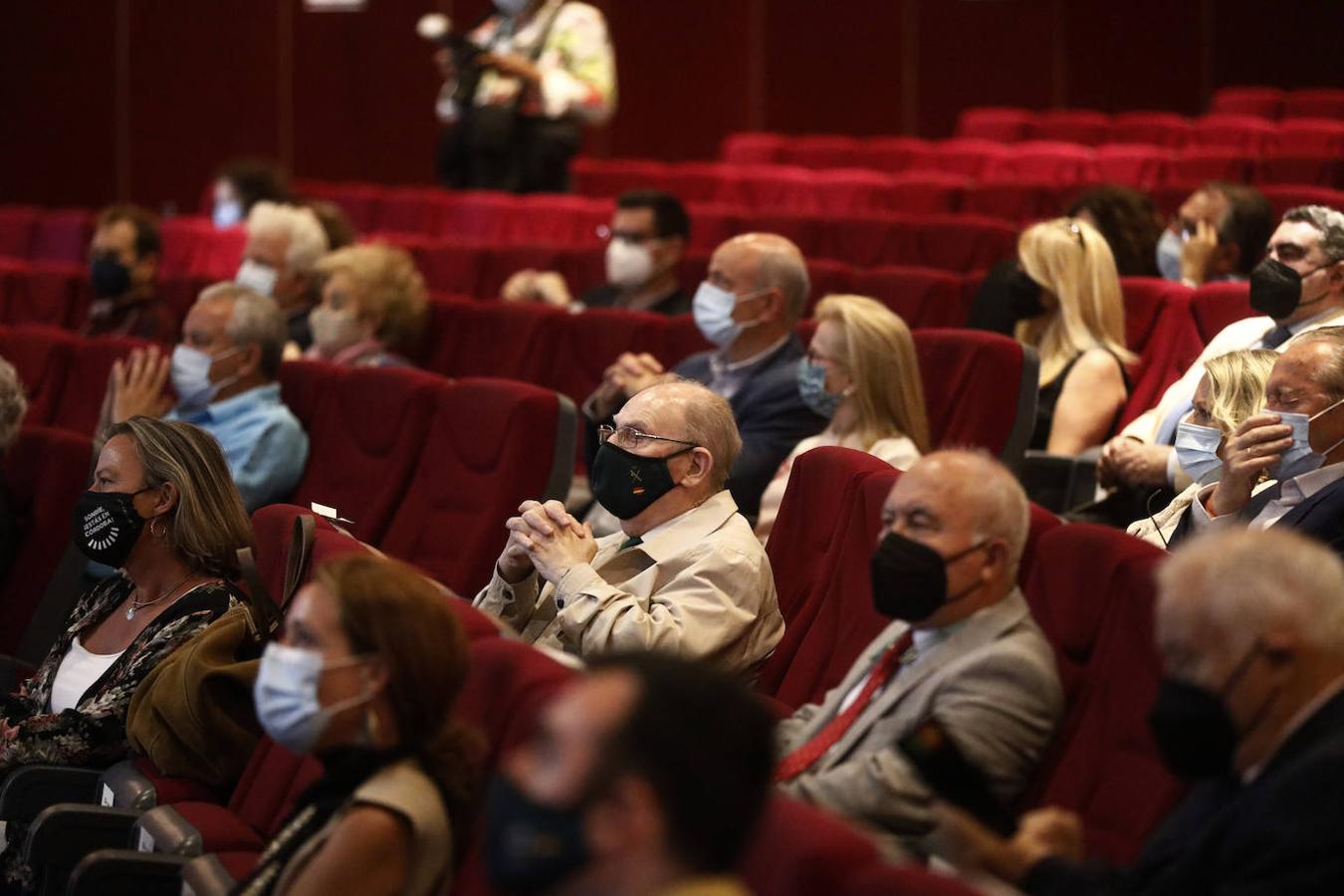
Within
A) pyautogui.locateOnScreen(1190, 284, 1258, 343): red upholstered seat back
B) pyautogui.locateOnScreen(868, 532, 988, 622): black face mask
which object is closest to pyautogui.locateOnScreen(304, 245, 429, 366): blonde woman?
pyautogui.locateOnScreen(1190, 284, 1258, 343): red upholstered seat back

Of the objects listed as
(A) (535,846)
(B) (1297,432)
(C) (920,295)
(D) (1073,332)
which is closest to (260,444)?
(C) (920,295)

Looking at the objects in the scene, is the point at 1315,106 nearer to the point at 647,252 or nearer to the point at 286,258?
the point at 647,252

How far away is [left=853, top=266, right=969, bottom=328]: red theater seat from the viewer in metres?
4.83

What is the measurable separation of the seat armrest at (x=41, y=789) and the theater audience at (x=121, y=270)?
10.7ft

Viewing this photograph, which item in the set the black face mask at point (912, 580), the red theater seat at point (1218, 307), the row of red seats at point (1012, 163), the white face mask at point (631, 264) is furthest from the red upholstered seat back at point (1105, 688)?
the row of red seats at point (1012, 163)

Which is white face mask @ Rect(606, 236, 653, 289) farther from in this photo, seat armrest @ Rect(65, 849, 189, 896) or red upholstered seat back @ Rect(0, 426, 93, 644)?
seat armrest @ Rect(65, 849, 189, 896)

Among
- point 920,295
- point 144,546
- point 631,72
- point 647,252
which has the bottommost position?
point 144,546

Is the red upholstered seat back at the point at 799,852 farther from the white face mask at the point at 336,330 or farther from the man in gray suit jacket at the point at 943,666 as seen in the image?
the white face mask at the point at 336,330

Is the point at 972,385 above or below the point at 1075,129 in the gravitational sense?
below

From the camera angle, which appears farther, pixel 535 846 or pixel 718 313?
pixel 718 313

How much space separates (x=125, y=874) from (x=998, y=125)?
8471 mm

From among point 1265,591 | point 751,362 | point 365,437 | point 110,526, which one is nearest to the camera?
point 1265,591

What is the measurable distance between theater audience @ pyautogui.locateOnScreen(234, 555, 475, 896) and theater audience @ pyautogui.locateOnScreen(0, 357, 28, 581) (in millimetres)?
1958

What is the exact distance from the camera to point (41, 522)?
3816mm
